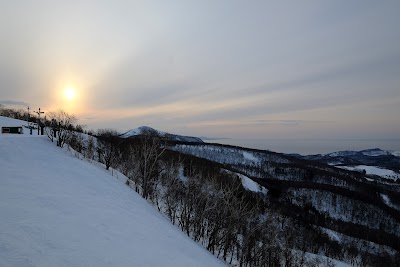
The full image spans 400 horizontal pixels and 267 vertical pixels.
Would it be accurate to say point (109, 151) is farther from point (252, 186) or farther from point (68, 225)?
point (252, 186)

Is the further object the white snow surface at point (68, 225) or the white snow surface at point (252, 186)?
the white snow surface at point (252, 186)

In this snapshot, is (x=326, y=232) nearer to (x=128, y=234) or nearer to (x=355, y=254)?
(x=355, y=254)

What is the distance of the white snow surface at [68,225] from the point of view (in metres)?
10.9

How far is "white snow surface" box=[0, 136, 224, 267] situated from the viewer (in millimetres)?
10852

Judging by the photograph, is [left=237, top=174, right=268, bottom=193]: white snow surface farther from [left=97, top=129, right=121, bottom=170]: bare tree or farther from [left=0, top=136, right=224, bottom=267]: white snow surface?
[left=0, top=136, right=224, bottom=267]: white snow surface

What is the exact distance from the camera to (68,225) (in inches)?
539

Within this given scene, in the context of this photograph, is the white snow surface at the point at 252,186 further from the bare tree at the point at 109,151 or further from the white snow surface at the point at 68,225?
the white snow surface at the point at 68,225

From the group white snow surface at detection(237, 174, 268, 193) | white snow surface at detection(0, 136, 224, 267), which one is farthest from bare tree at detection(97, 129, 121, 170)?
white snow surface at detection(237, 174, 268, 193)

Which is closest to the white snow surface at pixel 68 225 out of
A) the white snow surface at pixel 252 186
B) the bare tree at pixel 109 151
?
the bare tree at pixel 109 151

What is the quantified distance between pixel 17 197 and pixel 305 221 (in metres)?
118

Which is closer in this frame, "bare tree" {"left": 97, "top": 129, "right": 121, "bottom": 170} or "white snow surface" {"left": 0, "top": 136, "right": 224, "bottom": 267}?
"white snow surface" {"left": 0, "top": 136, "right": 224, "bottom": 267}

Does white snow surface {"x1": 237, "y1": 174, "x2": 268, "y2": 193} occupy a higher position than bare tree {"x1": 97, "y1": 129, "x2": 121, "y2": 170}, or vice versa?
bare tree {"x1": 97, "y1": 129, "x2": 121, "y2": 170}

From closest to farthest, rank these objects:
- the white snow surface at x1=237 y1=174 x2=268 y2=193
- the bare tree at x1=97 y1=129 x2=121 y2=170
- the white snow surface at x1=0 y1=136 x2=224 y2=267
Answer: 1. the white snow surface at x1=0 y1=136 x2=224 y2=267
2. the bare tree at x1=97 y1=129 x2=121 y2=170
3. the white snow surface at x1=237 y1=174 x2=268 y2=193

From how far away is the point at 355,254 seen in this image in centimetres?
8844
